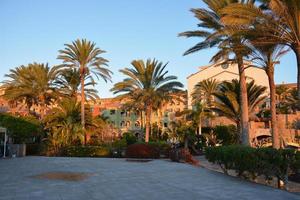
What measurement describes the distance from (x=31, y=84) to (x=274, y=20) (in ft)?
109

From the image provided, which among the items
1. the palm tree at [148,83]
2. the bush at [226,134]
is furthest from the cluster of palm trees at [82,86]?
the bush at [226,134]

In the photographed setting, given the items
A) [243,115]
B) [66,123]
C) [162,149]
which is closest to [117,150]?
[162,149]

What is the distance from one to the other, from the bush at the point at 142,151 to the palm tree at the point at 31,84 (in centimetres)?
1713

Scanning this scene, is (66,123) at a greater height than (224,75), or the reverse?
(224,75)

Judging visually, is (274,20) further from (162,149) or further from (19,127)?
(19,127)

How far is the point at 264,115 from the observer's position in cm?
5200

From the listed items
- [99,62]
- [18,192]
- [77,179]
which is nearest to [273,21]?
[77,179]

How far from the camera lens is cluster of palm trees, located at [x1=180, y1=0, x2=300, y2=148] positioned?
15555 millimetres

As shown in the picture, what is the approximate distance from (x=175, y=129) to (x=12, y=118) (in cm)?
1861

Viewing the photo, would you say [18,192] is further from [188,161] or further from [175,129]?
[175,129]

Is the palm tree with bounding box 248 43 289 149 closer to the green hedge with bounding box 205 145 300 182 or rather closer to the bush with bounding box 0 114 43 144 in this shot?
the green hedge with bounding box 205 145 300 182

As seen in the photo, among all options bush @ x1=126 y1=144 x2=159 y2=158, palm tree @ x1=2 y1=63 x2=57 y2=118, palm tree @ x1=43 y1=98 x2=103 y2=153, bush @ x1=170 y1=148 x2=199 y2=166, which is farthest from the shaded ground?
palm tree @ x1=2 y1=63 x2=57 y2=118

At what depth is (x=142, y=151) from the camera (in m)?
29.9

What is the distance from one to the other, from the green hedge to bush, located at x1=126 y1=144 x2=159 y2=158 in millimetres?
15493
